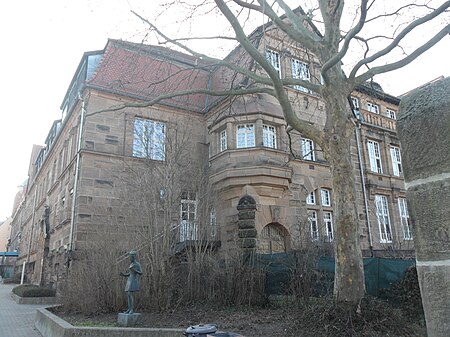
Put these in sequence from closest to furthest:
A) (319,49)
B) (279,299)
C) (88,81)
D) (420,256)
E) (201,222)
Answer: (420,256) < (319,49) < (279,299) < (201,222) < (88,81)

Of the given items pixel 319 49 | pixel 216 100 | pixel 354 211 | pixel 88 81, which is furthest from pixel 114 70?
pixel 354 211

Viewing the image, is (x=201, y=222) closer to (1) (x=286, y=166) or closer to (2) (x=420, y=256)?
(1) (x=286, y=166)

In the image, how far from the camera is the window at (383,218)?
75.8 feet

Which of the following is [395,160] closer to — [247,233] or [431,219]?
[247,233]

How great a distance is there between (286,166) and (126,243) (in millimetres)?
8408

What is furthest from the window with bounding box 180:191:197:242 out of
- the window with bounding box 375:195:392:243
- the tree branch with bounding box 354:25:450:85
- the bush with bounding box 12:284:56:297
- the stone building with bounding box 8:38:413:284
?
the window with bounding box 375:195:392:243

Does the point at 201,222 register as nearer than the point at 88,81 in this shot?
Yes

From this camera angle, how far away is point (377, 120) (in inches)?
1005

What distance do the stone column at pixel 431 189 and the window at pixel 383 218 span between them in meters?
23.0

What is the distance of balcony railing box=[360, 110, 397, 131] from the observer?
82.1 feet

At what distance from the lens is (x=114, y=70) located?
66.4 ft

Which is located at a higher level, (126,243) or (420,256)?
(126,243)

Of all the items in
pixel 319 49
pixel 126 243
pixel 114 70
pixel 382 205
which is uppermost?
pixel 114 70

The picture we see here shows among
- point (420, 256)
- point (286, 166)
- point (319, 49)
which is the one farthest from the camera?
point (286, 166)
